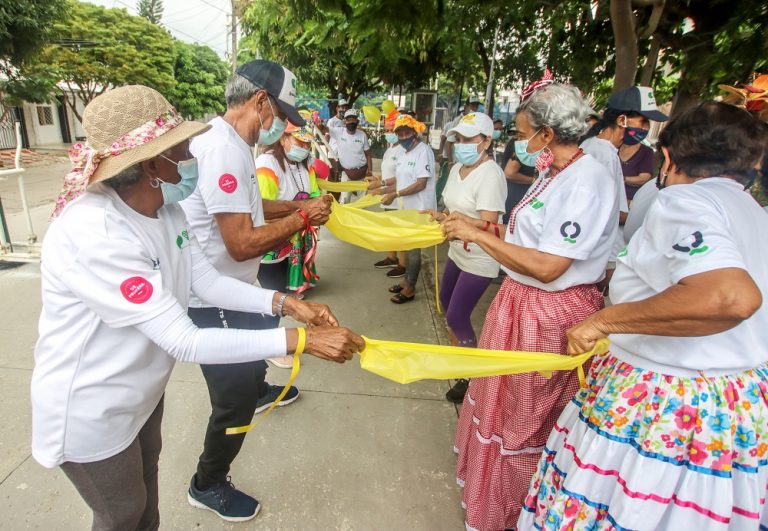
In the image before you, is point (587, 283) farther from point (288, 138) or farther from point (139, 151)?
point (288, 138)

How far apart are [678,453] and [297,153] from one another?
353 cm

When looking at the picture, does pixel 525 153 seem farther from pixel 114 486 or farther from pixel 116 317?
pixel 114 486

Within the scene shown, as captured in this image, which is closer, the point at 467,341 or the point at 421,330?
the point at 467,341

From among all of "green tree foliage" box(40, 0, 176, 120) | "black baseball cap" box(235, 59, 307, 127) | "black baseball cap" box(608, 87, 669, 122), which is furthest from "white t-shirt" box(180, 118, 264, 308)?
"green tree foliage" box(40, 0, 176, 120)

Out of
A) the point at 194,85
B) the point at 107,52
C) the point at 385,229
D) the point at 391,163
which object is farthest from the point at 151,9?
the point at 385,229

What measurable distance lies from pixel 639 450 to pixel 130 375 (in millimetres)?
1670

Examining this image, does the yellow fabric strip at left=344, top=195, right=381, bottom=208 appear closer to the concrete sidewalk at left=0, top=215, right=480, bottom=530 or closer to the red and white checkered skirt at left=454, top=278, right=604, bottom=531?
the concrete sidewalk at left=0, top=215, right=480, bottom=530

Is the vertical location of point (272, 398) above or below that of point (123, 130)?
below

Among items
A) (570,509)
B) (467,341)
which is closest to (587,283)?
(570,509)

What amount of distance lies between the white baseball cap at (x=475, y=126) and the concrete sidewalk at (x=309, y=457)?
1.89m

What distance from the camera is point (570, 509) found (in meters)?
1.67

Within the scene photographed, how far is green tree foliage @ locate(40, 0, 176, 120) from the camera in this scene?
22.3 meters

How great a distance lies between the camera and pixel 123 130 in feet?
4.38

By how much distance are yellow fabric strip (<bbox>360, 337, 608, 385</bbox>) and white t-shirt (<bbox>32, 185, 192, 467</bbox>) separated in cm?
82
